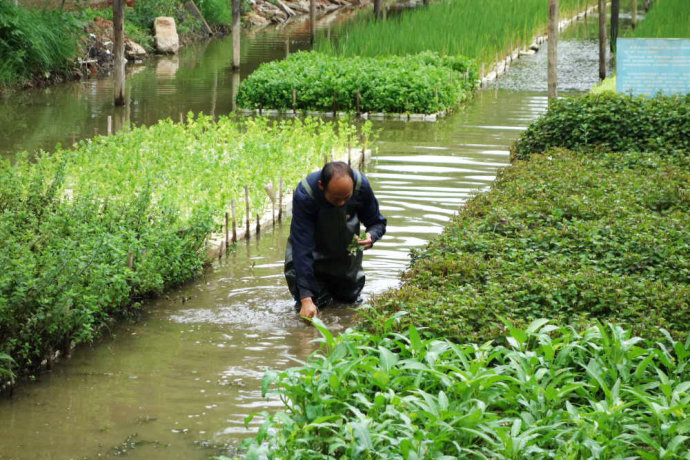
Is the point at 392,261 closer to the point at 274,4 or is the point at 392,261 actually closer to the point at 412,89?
the point at 412,89

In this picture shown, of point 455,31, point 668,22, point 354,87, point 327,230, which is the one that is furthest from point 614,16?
point 327,230

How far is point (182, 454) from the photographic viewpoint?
17.5 feet

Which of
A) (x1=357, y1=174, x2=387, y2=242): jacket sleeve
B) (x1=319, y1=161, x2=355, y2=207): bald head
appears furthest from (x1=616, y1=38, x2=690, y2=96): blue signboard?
(x1=319, y1=161, x2=355, y2=207): bald head

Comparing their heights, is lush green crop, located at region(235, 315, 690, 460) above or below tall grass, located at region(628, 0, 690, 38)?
below

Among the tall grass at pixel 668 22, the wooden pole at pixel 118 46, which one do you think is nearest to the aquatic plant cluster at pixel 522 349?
the wooden pole at pixel 118 46

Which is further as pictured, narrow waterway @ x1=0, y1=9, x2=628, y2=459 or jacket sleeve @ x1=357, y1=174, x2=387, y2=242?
jacket sleeve @ x1=357, y1=174, x2=387, y2=242

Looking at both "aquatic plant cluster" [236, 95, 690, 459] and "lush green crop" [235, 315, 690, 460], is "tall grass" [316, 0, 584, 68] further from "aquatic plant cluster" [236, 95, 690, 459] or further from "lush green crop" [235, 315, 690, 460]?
"lush green crop" [235, 315, 690, 460]

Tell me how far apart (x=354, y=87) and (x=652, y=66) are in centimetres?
636

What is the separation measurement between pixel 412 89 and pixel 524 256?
Result: 38.9 feet

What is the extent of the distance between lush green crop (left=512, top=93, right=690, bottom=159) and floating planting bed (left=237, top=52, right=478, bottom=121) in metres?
6.15

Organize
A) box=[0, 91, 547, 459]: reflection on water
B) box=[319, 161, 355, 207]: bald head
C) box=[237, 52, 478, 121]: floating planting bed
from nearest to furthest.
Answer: box=[0, 91, 547, 459]: reflection on water < box=[319, 161, 355, 207]: bald head < box=[237, 52, 478, 121]: floating planting bed

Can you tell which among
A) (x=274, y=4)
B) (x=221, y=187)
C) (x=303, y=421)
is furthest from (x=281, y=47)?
(x=303, y=421)

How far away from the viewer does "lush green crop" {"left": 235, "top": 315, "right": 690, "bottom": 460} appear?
4125 mm

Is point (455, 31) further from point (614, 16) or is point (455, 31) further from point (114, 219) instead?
point (114, 219)
